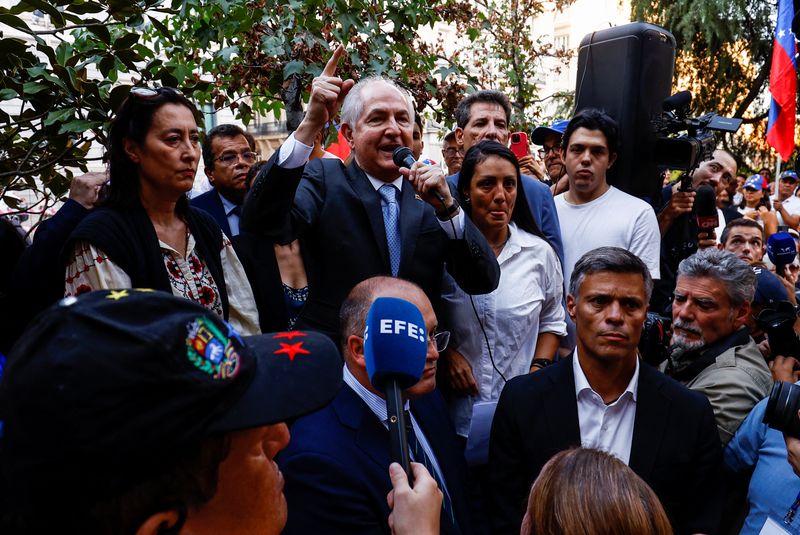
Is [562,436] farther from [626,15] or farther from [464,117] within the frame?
[626,15]

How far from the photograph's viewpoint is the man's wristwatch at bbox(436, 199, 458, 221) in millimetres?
2752

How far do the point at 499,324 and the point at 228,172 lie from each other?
199cm

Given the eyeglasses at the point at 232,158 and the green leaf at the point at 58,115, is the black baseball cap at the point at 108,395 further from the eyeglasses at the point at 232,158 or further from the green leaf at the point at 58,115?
the eyeglasses at the point at 232,158

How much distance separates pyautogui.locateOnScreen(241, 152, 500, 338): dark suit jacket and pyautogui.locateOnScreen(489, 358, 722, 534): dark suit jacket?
538 mm

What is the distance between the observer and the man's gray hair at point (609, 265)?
2.79 m

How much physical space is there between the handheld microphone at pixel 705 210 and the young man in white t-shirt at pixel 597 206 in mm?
893

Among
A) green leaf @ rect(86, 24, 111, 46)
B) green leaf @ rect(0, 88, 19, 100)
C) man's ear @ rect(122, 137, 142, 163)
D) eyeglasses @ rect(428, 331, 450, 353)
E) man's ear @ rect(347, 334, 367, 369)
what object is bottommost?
eyeglasses @ rect(428, 331, 450, 353)

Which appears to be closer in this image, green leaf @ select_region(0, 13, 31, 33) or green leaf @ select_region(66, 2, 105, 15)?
green leaf @ select_region(0, 13, 31, 33)

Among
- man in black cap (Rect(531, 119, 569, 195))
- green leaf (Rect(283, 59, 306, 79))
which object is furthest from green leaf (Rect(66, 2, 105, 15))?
man in black cap (Rect(531, 119, 569, 195))

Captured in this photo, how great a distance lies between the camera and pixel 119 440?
2.99 ft

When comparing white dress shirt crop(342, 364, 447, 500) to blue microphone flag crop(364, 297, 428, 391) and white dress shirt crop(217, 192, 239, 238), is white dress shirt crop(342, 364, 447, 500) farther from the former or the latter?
white dress shirt crop(217, 192, 239, 238)

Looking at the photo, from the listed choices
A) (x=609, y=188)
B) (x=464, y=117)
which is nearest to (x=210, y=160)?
(x=464, y=117)

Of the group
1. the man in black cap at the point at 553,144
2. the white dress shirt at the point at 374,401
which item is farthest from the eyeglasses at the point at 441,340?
the man in black cap at the point at 553,144

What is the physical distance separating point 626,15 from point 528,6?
30.4ft
